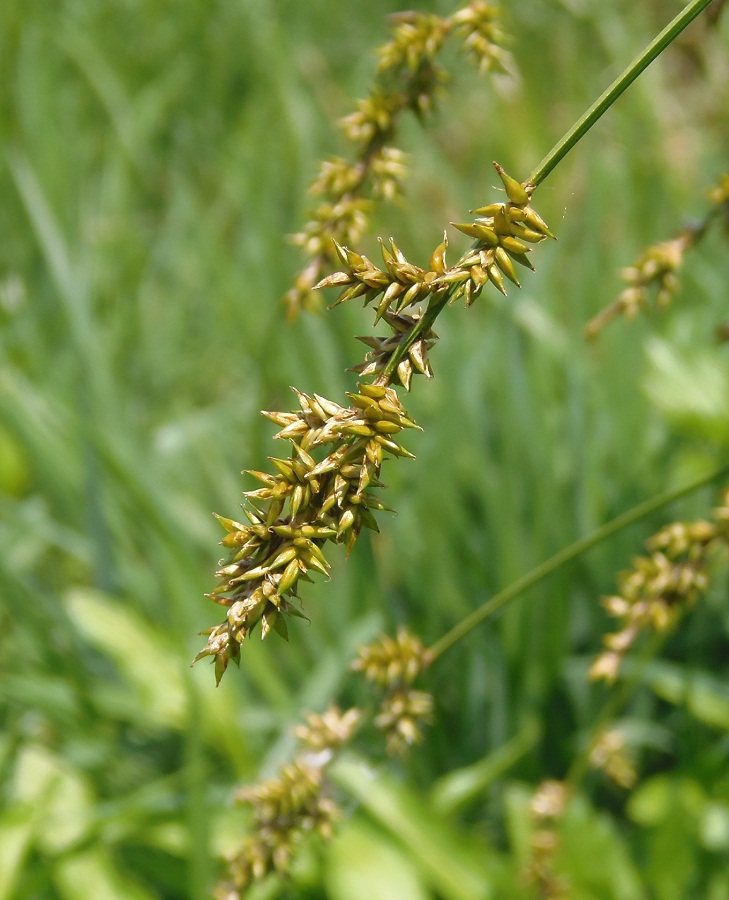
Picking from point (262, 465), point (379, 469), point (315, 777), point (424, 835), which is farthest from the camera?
point (262, 465)

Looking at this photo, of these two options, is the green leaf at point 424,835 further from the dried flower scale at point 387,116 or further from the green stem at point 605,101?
the green stem at point 605,101

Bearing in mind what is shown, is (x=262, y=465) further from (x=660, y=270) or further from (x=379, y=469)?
(x=379, y=469)

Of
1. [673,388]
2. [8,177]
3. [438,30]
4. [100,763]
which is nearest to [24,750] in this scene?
[100,763]

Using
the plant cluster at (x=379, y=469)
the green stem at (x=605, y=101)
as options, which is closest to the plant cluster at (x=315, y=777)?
the plant cluster at (x=379, y=469)

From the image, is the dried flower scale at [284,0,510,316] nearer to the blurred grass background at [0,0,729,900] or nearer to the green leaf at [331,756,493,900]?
the blurred grass background at [0,0,729,900]

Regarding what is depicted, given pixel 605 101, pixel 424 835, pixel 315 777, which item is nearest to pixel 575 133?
pixel 605 101

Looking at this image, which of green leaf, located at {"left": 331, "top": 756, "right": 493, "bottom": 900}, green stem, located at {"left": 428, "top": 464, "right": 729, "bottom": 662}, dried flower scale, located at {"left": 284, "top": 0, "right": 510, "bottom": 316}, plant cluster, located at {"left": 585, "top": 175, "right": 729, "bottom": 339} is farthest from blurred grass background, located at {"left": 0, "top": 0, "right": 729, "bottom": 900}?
green stem, located at {"left": 428, "top": 464, "right": 729, "bottom": 662}
